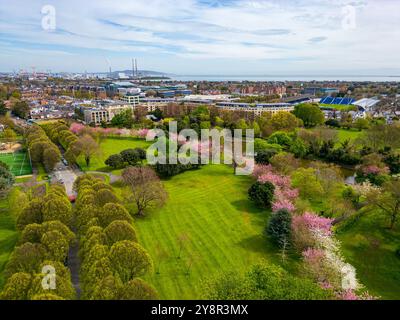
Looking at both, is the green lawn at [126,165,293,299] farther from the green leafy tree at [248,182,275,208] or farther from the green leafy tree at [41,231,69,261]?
the green leafy tree at [41,231,69,261]

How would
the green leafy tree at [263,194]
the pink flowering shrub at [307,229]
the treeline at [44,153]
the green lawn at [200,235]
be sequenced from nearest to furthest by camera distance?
1. the green lawn at [200,235]
2. the pink flowering shrub at [307,229]
3. the green leafy tree at [263,194]
4. the treeline at [44,153]

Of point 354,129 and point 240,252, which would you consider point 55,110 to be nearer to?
point 354,129

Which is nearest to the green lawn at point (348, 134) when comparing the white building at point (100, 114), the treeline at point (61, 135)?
the treeline at point (61, 135)

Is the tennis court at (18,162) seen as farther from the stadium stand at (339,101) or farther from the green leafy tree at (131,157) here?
the stadium stand at (339,101)

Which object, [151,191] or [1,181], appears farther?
[1,181]

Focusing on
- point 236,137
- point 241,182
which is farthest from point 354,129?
point 241,182

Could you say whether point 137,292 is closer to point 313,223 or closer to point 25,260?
point 25,260
